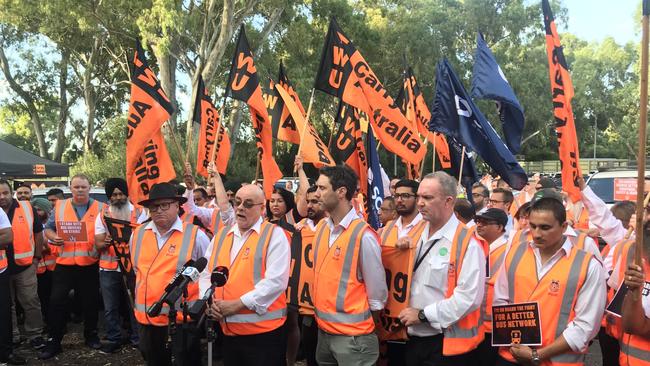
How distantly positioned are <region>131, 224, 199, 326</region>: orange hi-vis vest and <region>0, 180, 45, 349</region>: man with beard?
2.96 meters

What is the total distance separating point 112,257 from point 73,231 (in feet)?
1.85

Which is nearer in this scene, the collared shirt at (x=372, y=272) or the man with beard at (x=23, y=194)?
the collared shirt at (x=372, y=272)

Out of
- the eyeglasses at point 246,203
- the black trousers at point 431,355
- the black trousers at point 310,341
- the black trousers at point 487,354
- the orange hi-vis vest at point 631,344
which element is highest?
the eyeglasses at point 246,203

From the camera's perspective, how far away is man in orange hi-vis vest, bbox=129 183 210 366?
4.60 meters

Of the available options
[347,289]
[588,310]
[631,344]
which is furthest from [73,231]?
[631,344]

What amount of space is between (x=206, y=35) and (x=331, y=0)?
581cm

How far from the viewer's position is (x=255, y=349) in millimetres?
4145

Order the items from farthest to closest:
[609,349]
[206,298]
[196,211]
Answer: [196,211] → [609,349] → [206,298]

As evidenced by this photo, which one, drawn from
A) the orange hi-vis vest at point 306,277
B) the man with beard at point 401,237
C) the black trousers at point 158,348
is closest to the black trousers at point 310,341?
the orange hi-vis vest at point 306,277

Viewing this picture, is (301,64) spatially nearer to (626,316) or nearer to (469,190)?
(469,190)

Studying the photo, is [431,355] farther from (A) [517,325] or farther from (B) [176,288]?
(B) [176,288]

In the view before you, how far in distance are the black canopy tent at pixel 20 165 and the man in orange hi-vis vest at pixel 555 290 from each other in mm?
13297

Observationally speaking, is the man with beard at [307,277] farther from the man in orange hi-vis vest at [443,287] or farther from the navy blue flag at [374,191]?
→ the man in orange hi-vis vest at [443,287]

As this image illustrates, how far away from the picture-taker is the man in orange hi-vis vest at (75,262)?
6.77m
